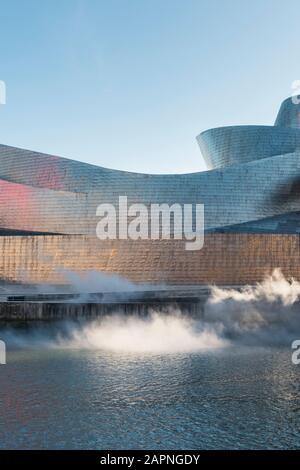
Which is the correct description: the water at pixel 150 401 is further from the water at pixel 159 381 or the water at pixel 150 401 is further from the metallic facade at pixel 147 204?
the metallic facade at pixel 147 204

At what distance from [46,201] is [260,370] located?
19.5m

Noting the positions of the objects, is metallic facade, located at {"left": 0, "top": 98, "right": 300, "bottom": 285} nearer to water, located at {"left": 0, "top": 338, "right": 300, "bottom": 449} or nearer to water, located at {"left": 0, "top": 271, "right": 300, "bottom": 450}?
water, located at {"left": 0, "top": 271, "right": 300, "bottom": 450}

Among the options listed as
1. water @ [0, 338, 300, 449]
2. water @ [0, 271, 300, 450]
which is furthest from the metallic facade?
water @ [0, 338, 300, 449]

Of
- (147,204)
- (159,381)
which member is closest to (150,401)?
(159,381)

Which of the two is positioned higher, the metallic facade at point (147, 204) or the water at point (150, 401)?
the metallic facade at point (147, 204)

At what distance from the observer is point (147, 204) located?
25609 millimetres

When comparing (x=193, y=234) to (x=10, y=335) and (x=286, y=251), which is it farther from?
(x=10, y=335)

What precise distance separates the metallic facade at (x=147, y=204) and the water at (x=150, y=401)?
11979 millimetres

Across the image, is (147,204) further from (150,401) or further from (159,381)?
(150,401)

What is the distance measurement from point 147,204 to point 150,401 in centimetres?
1832

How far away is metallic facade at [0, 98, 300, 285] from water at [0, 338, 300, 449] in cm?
1198

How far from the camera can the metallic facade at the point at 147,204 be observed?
23.2 metres

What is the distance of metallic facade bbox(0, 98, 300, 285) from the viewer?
76.2ft

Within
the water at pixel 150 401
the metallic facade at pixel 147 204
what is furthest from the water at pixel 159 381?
the metallic facade at pixel 147 204
